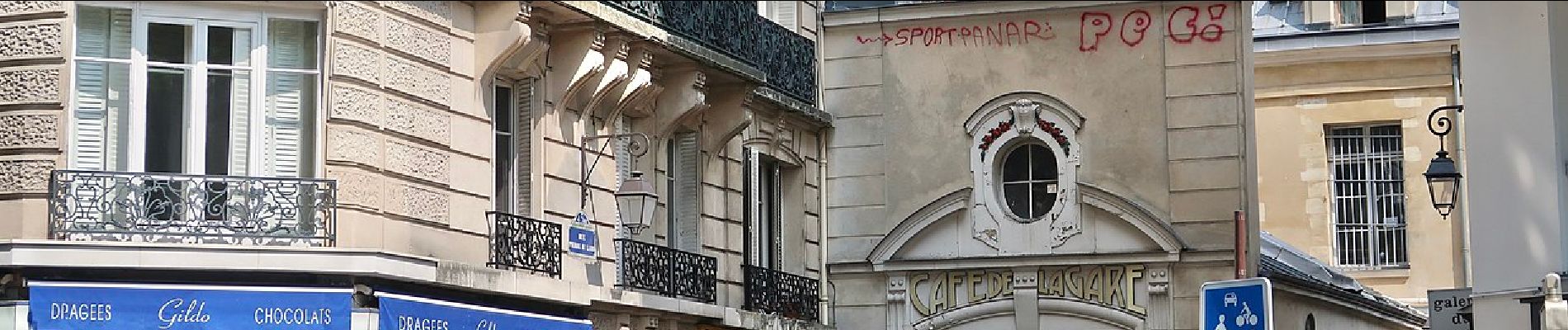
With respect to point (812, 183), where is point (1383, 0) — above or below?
above

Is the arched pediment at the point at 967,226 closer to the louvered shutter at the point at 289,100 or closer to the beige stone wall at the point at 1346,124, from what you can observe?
the beige stone wall at the point at 1346,124

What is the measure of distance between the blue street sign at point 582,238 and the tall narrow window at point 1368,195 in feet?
46.6

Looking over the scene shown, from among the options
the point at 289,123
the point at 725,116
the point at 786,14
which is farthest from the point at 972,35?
the point at 289,123

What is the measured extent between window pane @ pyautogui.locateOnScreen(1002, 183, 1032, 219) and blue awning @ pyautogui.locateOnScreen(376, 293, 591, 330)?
6.62 metres

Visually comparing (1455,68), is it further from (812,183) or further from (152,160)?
(152,160)

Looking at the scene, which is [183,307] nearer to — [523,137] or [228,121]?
[228,121]

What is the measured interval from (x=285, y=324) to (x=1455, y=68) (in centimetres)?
1811

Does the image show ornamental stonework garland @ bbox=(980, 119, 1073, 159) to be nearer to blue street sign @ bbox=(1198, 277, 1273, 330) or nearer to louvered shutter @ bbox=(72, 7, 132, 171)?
louvered shutter @ bbox=(72, 7, 132, 171)

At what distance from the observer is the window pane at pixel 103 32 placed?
1734 cm

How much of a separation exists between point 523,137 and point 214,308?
3659 mm

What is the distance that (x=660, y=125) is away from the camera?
22.6m

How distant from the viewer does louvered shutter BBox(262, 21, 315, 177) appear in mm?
17844

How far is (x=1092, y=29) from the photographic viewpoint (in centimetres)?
2533

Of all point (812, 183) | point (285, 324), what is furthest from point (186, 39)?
point (812, 183)
